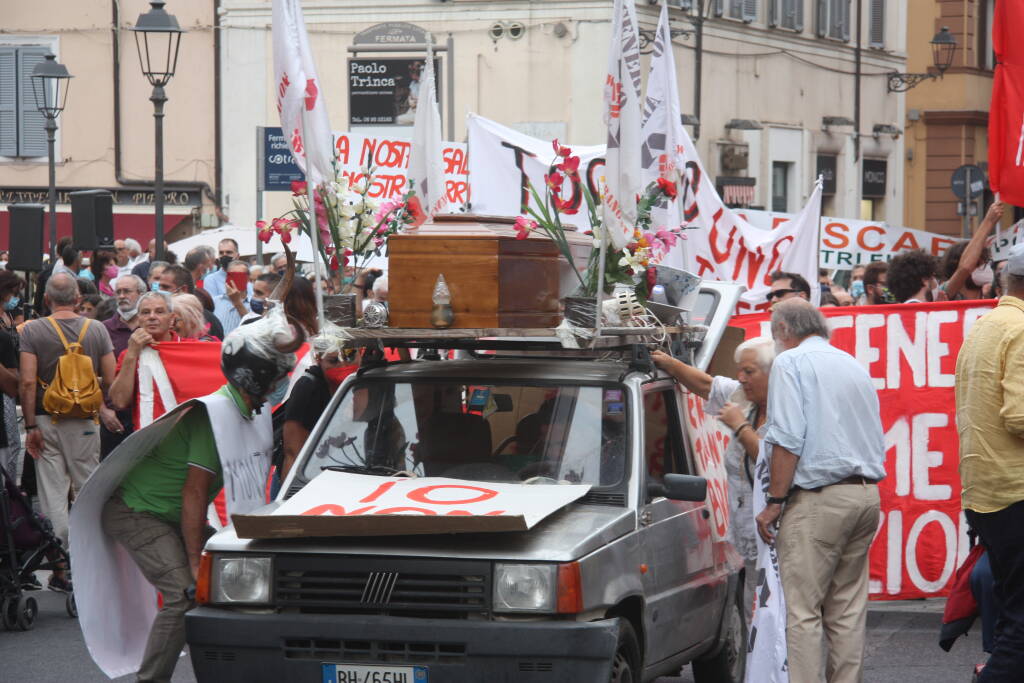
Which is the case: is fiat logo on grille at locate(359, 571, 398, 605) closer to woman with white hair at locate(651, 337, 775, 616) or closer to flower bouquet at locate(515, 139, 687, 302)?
flower bouquet at locate(515, 139, 687, 302)

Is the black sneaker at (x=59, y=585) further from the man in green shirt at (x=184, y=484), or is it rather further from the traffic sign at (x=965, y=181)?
the traffic sign at (x=965, y=181)

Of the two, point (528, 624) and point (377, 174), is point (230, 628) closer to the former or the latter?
point (528, 624)

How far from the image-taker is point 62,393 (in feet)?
38.5

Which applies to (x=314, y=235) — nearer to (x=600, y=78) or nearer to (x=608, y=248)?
(x=608, y=248)

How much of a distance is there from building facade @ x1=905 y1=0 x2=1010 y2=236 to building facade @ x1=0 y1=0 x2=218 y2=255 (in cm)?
2133

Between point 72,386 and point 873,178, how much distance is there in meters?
31.7

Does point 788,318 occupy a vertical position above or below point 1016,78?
below

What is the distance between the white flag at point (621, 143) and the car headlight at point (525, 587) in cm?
177

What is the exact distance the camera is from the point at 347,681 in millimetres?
6613

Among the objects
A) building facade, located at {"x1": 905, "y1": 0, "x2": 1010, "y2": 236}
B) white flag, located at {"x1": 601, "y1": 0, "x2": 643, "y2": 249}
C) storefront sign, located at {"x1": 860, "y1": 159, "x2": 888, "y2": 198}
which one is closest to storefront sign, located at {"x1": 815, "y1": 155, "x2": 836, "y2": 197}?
storefront sign, located at {"x1": 860, "y1": 159, "x2": 888, "y2": 198}

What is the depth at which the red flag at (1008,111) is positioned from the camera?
9.25 m

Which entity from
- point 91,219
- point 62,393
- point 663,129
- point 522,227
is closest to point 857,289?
point 91,219

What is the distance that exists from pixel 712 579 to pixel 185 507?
8.12 feet

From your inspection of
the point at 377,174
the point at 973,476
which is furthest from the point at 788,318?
the point at 377,174
